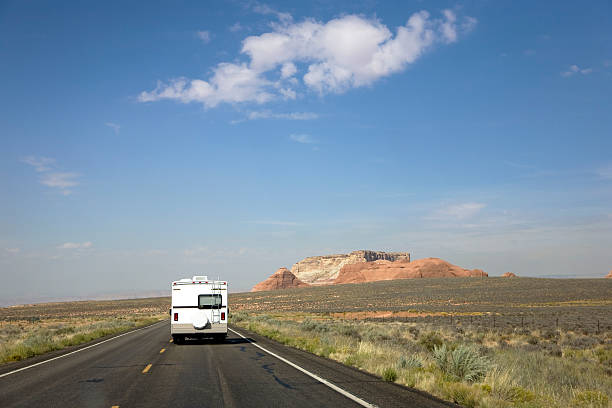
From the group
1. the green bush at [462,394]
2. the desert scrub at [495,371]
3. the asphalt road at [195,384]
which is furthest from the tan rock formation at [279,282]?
the green bush at [462,394]

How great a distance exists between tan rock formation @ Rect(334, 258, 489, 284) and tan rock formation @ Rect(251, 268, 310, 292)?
83.6 feet

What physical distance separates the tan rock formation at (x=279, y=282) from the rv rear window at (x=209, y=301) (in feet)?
530

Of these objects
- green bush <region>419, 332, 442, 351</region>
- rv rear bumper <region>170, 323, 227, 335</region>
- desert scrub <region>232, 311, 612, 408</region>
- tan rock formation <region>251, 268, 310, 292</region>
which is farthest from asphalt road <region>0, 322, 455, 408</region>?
tan rock formation <region>251, 268, 310, 292</region>

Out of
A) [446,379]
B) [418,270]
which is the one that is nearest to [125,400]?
[446,379]

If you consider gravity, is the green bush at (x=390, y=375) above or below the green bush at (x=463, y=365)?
below

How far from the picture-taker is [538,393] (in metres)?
8.35

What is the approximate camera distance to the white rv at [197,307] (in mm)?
19547

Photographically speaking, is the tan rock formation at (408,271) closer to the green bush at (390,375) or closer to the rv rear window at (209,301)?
the rv rear window at (209,301)

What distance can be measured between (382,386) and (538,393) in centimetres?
292

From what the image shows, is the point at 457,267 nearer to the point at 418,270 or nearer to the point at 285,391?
the point at 418,270

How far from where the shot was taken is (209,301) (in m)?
19.8

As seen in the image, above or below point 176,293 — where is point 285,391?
below

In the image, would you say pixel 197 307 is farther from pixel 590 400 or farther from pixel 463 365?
pixel 590 400

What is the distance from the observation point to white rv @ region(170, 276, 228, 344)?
64.1 feet
